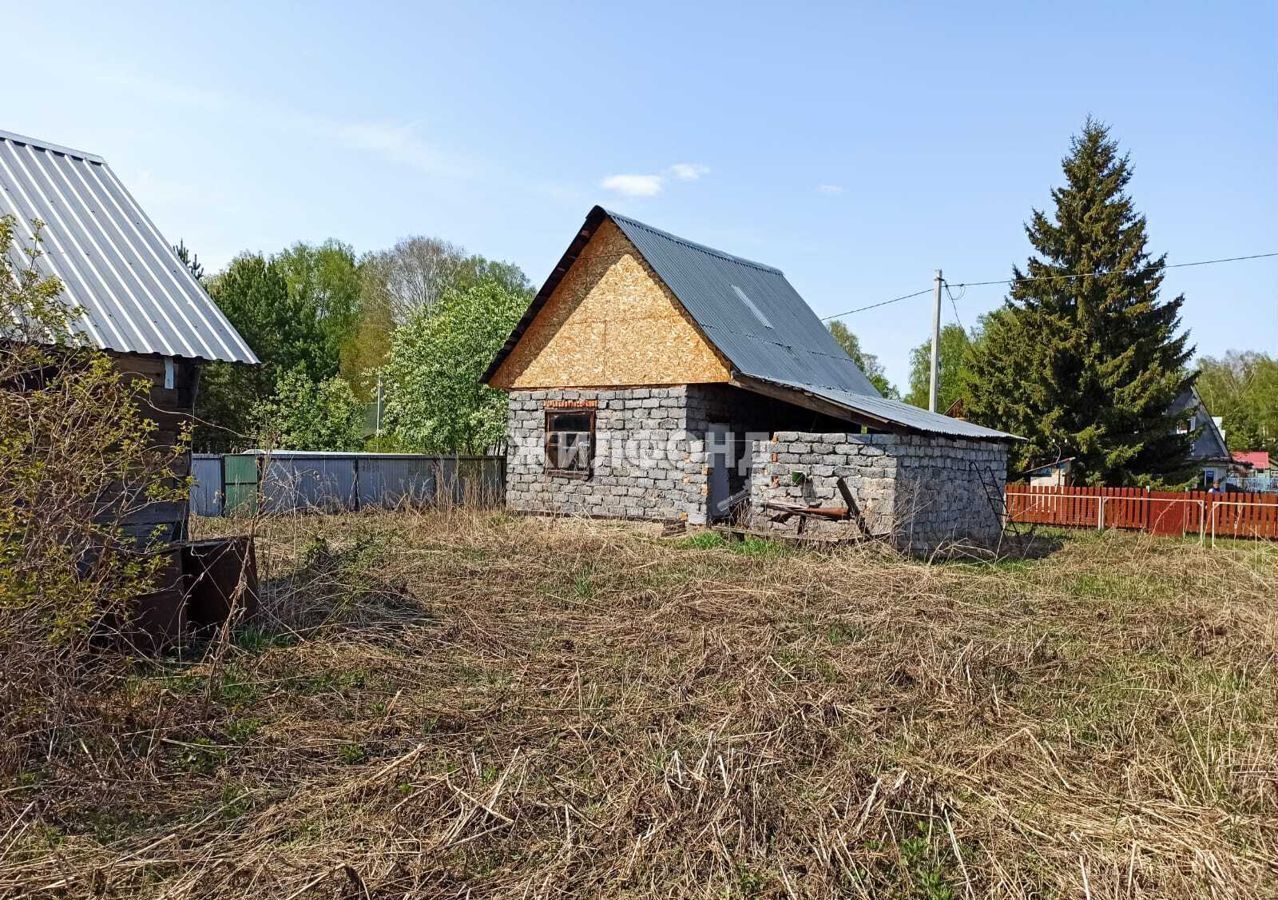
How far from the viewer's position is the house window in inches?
642

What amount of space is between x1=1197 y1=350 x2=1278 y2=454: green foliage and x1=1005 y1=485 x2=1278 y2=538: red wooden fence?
2879 cm

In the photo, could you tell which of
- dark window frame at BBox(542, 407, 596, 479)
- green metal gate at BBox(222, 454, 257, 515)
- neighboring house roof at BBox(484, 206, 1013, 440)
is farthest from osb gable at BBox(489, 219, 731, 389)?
green metal gate at BBox(222, 454, 257, 515)

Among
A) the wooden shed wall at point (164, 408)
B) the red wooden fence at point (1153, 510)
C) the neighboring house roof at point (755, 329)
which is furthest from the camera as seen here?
the red wooden fence at point (1153, 510)

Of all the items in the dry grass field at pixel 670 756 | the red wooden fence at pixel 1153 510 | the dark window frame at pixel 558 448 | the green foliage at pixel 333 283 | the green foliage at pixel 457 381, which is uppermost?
the green foliage at pixel 333 283

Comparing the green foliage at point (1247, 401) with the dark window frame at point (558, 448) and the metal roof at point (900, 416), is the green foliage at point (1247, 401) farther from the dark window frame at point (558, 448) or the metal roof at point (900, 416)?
the dark window frame at point (558, 448)

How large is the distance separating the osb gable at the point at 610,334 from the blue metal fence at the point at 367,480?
2.87 metres

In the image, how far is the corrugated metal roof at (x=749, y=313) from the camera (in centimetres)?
1530

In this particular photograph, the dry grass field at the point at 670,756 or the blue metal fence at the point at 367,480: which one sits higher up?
the blue metal fence at the point at 367,480

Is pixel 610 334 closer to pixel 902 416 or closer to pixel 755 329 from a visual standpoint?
pixel 755 329

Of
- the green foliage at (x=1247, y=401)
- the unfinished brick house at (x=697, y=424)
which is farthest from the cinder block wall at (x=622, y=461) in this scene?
the green foliage at (x=1247, y=401)

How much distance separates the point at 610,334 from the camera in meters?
16.0

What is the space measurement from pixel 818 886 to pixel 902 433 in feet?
33.4

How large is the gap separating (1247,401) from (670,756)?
5872 cm

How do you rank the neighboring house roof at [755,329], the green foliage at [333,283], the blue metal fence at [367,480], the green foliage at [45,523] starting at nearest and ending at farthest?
the green foliage at [45,523] < the neighboring house roof at [755,329] < the blue metal fence at [367,480] < the green foliage at [333,283]
